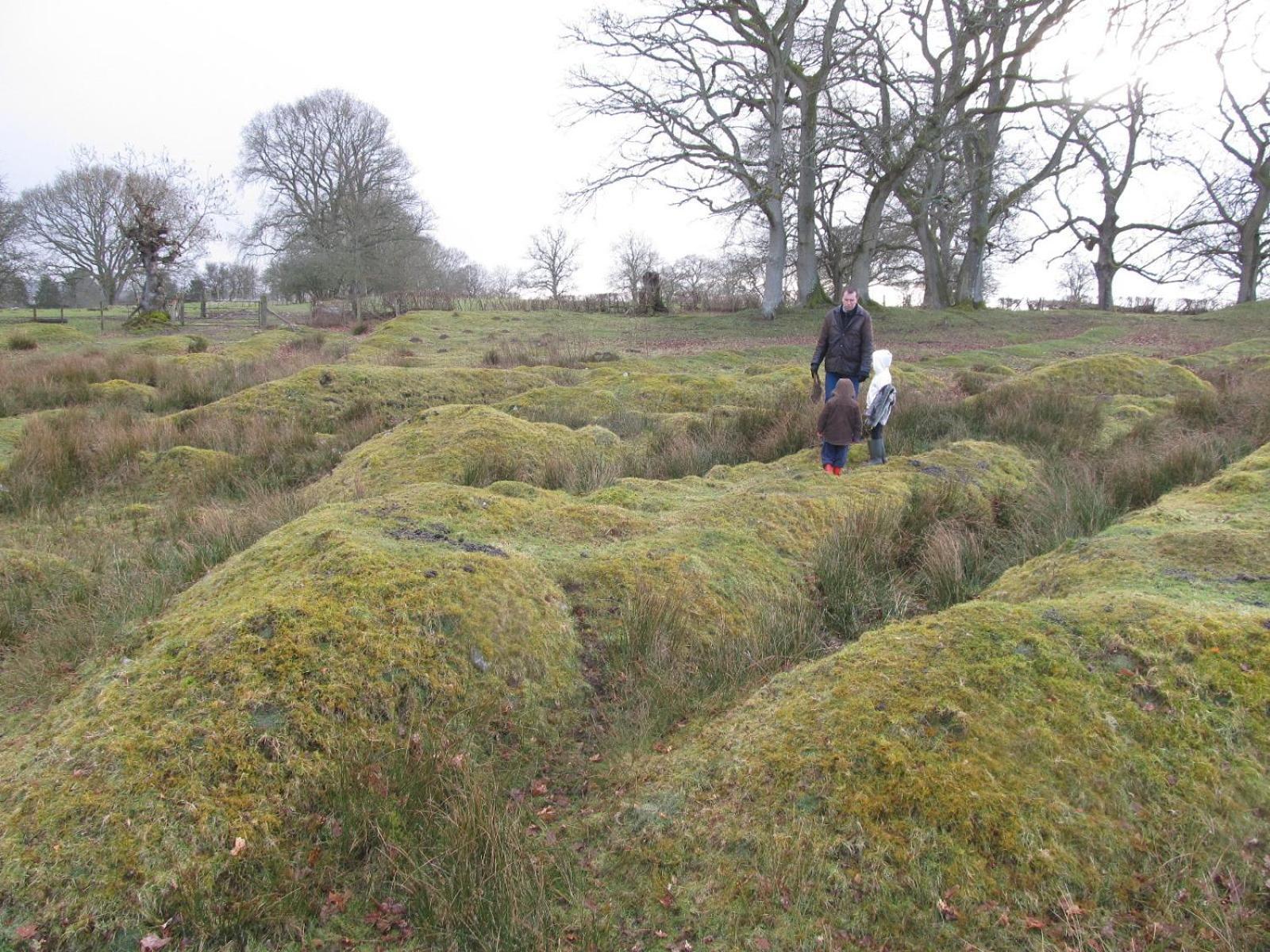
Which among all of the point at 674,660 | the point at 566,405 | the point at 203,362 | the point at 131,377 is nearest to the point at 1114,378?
the point at 566,405

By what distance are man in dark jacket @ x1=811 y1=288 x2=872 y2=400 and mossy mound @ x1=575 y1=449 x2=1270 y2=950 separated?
4.58 m

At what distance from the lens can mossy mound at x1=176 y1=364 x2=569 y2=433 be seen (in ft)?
27.2

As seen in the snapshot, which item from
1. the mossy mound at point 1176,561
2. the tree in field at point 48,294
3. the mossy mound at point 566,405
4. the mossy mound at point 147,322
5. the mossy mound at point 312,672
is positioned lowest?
the mossy mound at point 312,672

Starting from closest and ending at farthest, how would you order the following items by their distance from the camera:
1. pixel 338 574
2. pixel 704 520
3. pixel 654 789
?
pixel 654 789 < pixel 338 574 < pixel 704 520

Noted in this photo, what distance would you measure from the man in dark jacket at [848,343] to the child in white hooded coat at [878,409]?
457 millimetres

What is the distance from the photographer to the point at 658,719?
103 inches

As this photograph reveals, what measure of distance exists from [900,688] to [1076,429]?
5.73 m

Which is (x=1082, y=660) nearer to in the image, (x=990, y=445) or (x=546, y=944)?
(x=546, y=944)

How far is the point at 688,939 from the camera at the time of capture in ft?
5.60

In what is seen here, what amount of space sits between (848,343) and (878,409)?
1082 mm

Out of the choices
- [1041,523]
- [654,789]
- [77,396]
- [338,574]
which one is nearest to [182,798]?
[338,574]

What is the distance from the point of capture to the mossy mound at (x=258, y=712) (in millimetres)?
1778

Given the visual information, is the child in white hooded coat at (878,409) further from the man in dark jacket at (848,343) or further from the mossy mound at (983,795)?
the mossy mound at (983,795)

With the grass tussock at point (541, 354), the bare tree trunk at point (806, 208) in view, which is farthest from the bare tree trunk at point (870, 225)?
the grass tussock at point (541, 354)
